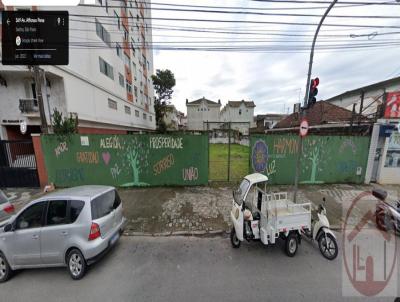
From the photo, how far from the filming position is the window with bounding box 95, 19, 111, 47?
1722 centimetres

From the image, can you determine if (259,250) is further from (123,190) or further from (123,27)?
(123,27)

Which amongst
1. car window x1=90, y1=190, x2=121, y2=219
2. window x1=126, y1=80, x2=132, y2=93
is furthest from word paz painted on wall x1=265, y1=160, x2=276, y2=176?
window x1=126, y1=80, x2=132, y2=93

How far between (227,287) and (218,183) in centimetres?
533

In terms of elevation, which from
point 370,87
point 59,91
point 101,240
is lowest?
point 101,240

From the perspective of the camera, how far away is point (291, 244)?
3.65m

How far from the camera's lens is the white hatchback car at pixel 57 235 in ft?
10.4

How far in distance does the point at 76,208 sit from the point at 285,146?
306 inches

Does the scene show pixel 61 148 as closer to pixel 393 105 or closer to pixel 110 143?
pixel 110 143

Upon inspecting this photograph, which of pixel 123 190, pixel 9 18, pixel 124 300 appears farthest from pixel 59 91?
pixel 124 300

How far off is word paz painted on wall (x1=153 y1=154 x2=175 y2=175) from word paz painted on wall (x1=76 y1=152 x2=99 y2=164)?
267 cm

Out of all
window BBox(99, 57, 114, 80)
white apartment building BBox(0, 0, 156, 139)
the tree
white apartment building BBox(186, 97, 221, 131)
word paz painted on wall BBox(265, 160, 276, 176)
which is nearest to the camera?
word paz painted on wall BBox(265, 160, 276, 176)

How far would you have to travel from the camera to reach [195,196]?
6871mm

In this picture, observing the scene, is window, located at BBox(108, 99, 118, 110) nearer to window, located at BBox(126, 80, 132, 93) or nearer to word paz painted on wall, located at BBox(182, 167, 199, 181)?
window, located at BBox(126, 80, 132, 93)

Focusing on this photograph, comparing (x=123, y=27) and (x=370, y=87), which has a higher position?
(x=123, y=27)
